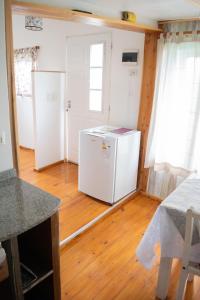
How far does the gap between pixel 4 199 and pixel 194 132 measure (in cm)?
214

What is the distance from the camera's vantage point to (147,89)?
315 cm

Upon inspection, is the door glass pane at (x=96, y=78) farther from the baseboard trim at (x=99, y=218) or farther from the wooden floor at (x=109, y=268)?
the wooden floor at (x=109, y=268)

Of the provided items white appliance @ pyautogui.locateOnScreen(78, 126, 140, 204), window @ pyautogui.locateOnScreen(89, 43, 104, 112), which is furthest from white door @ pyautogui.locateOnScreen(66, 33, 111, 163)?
white appliance @ pyautogui.locateOnScreen(78, 126, 140, 204)

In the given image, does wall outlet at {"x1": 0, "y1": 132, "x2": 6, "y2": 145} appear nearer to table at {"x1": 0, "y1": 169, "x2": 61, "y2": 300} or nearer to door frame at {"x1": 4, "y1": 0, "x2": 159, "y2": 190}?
door frame at {"x1": 4, "y1": 0, "x2": 159, "y2": 190}

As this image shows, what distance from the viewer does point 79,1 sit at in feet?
6.60

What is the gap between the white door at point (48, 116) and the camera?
3959mm

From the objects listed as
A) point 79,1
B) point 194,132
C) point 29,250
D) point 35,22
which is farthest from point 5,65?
point 194,132

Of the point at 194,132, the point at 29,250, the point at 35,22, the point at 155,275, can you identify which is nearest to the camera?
the point at 29,250

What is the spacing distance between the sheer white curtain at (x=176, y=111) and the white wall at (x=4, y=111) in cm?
184

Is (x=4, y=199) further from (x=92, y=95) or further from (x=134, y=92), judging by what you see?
(x=92, y=95)

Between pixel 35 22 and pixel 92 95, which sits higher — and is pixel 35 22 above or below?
above

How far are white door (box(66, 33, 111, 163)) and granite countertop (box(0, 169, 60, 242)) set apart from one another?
226cm

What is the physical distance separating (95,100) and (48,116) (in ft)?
2.85

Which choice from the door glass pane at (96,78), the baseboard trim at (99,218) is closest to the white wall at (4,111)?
the baseboard trim at (99,218)
